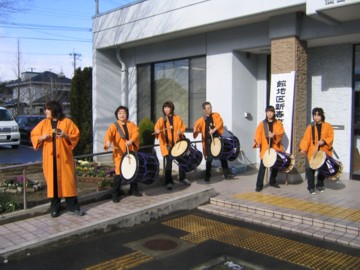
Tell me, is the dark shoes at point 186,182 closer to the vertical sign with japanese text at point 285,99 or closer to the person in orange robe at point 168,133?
the person in orange robe at point 168,133

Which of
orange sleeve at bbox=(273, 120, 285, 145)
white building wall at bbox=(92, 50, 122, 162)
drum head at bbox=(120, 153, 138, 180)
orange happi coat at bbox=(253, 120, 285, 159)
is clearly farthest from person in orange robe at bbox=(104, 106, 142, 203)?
white building wall at bbox=(92, 50, 122, 162)

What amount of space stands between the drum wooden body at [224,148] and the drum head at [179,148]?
1039mm

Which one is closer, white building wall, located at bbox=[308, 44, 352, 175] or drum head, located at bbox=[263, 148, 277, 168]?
drum head, located at bbox=[263, 148, 277, 168]

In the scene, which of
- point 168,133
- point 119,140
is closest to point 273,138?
point 168,133

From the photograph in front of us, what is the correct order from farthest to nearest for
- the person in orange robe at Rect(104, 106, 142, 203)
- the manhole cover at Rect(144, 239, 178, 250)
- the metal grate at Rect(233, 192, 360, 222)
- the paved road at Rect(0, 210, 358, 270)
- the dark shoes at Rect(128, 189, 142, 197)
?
1. the dark shoes at Rect(128, 189, 142, 197)
2. the person in orange robe at Rect(104, 106, 142, 203)
3. the metal grate at Rect(233, 192, 360, 222)
4. the manhole cover at Rect(144, 239, 178, 250)
5. the paved road at Rect(0, 210, 358, 270)

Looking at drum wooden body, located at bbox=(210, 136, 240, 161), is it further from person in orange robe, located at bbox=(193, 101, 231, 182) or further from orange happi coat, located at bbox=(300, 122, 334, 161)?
orange happi coat, located at bbox=(300, 122, 334, 161)

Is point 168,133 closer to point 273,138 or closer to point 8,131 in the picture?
point 273,138

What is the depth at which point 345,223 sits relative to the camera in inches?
225

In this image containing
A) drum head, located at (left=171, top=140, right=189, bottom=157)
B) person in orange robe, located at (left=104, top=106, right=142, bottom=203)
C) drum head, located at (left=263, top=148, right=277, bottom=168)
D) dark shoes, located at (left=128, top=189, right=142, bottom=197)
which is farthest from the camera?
drum head, located at (left=263, top=148, right=277, bottom=168)

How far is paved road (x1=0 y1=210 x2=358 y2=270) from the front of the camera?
4621 mm

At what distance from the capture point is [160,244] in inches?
210

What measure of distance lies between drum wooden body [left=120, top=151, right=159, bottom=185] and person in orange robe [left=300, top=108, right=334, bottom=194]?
Result: 10.0 feet

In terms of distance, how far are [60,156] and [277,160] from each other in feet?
13.7

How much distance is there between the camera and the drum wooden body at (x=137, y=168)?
6.62m
